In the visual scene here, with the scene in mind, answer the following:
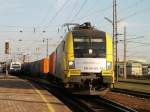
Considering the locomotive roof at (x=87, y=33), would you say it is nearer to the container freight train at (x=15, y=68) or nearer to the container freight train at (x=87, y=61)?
the container freight train at (x=87, y=61)

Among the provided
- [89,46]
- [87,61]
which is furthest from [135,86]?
[87,61]

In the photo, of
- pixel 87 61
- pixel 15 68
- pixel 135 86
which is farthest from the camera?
pixel 15 68

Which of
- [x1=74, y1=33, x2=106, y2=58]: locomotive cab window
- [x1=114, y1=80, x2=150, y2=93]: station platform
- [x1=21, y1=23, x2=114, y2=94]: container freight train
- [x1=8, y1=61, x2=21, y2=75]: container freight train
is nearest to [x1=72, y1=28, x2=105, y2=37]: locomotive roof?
[x1=21, y1=23, x2=114, y2=94]: container freight train

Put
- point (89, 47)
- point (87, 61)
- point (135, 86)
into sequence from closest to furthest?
point (87, 61), point (89, 47), point (135, 86)

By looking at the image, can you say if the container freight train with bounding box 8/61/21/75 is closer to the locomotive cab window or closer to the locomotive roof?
the locomotive roof

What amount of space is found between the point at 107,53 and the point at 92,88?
197cm

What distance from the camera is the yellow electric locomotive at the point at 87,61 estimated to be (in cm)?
2036

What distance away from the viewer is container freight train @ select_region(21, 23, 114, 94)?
20359mm

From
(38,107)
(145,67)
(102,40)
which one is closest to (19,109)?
(38,107)

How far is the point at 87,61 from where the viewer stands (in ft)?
67.6

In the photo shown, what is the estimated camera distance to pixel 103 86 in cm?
2075

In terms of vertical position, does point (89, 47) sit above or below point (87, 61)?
above

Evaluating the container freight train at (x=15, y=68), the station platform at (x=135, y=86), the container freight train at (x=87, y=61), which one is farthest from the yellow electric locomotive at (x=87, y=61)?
the container freight train at (x=15, y=68)

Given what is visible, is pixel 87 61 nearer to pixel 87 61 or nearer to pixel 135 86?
pixel 87 61
